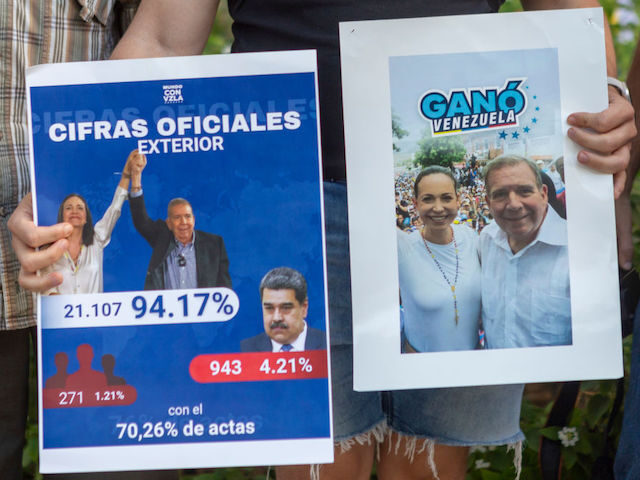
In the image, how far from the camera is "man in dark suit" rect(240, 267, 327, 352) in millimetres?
1163

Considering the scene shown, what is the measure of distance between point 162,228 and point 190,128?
164mm

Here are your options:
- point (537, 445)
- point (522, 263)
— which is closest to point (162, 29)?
point (522, 263)

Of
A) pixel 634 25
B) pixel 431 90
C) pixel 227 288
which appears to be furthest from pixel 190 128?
pixel 634 25

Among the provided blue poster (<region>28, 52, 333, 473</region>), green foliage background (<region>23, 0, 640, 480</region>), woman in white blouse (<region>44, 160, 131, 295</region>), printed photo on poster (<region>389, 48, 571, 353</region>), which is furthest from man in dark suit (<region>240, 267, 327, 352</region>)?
green foliage background (<region>23, 0, 640, 480</region>)

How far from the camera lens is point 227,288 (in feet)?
3.82

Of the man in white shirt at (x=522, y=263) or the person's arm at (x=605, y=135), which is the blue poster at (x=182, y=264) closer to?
the man in white shirt at (x=522, y=263)

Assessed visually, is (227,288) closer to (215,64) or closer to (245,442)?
(245,442)

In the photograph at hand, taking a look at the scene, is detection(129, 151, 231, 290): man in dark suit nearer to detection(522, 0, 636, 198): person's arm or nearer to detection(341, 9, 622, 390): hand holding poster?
detection(341, 9, 622, 390): hand holding poster

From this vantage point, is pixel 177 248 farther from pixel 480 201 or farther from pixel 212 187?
pixel 480 201

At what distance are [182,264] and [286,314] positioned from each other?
184 mm

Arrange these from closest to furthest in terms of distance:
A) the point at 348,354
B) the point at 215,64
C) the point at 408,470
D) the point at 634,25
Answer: the point at 215,64
the point at 348,354
the point at 408,470
the point at 634,25

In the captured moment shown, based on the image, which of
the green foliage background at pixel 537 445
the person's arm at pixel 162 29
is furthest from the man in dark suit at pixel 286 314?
the green foliage background at pixel 537 445

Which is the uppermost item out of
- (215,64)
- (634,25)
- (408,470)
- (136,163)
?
(634,25)

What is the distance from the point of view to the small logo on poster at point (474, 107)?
1153mm
